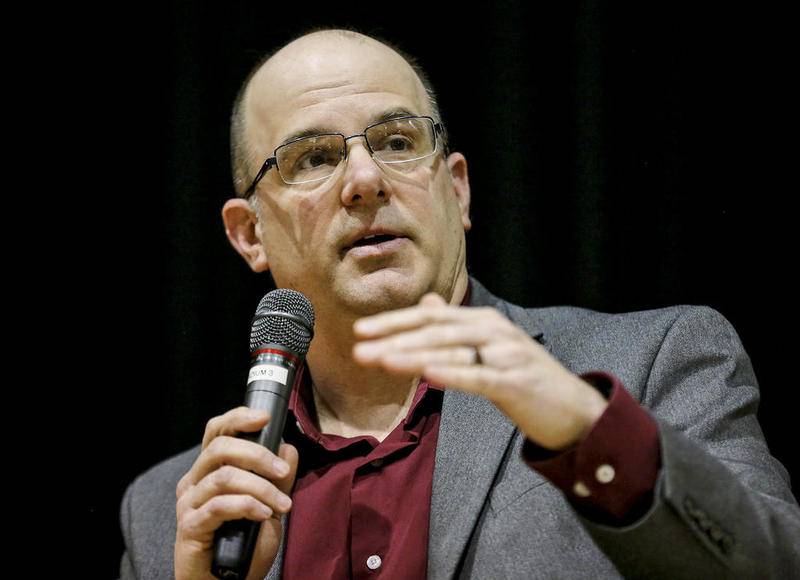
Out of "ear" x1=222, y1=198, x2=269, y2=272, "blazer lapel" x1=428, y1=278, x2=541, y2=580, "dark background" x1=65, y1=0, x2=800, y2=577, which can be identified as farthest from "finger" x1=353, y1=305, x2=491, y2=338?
"dark background" x1=65, y1=0, x2=800, y2=577

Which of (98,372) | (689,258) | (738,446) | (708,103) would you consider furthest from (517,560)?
(98,372)

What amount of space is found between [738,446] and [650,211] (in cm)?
83

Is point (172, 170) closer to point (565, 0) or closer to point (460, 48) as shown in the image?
point (460, 48)

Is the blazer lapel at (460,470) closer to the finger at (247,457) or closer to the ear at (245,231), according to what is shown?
the finger at (247,457)

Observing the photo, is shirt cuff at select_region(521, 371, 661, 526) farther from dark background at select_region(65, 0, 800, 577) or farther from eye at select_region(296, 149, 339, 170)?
dark background at select_region(65, 0, 800, 577)

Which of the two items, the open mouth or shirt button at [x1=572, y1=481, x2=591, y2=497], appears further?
the open mouth

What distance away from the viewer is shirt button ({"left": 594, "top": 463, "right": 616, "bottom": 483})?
0.99m

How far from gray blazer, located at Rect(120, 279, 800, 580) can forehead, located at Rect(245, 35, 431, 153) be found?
0.55 metres

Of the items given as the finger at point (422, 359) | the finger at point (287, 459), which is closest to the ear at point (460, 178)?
the finger at point (287, 459)

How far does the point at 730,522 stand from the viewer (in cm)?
106

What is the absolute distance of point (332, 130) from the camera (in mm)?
1766

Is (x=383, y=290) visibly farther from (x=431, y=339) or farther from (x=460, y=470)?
(x=431, y=339)

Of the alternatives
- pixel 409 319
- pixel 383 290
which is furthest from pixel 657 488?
pixel 383 290

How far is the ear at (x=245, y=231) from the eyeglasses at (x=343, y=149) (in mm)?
187
